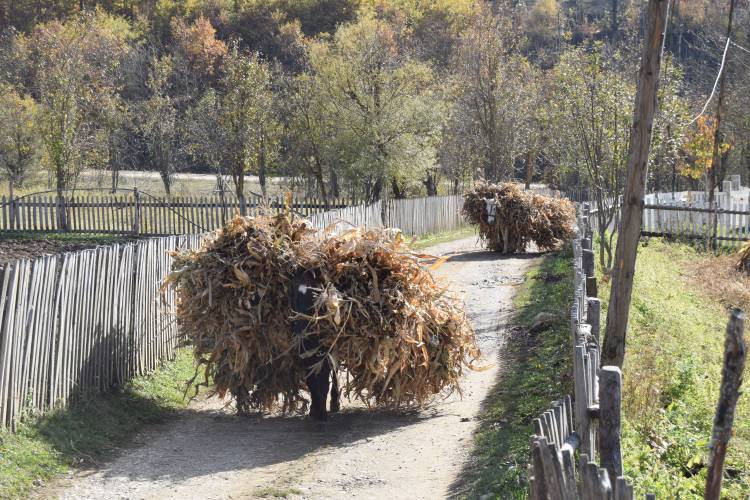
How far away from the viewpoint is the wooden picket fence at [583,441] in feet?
12.3

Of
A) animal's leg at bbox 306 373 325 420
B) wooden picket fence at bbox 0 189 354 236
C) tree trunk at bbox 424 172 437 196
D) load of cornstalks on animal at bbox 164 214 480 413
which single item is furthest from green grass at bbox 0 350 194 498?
tree trunk at bbox 424 172 437 196

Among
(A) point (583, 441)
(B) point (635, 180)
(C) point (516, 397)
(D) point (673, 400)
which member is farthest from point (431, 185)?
(A) point (583, 441)

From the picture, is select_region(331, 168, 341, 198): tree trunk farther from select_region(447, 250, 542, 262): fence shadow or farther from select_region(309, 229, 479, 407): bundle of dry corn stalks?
select_region(309, 229, 479, 407): bundle of dry corn stalks

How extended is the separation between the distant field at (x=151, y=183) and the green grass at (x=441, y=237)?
12485 millimetres

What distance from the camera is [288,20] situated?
3031 inches

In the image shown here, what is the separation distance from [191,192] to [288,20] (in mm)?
32998

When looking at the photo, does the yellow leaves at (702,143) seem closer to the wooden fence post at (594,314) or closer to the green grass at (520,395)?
the green grass at (520,395)

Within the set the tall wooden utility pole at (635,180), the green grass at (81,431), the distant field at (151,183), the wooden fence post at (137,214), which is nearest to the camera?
the green grass at (81,431)

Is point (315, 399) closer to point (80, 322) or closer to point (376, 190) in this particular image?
point (80, 322)

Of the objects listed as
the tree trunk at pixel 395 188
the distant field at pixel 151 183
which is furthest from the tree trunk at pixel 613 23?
the tree trunk at pixel 395 188

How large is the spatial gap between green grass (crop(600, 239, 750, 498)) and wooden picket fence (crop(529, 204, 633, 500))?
0.81 meters

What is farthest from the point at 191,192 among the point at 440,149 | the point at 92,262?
the point at 92,262

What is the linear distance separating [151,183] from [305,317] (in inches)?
1744

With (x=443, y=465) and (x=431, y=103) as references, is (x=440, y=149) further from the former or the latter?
(x=443, y=465)
